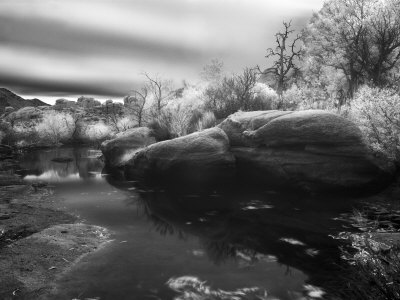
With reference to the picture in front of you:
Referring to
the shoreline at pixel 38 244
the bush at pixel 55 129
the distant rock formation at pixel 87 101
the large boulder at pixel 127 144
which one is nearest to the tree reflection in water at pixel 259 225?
the shoreline at pixel 38 244

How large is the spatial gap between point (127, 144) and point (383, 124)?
16.0 meters

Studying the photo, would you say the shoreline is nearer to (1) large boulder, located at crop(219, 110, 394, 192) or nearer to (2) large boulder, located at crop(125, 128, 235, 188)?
(2) large boulder, located at crop(125, 128, 235, 188)

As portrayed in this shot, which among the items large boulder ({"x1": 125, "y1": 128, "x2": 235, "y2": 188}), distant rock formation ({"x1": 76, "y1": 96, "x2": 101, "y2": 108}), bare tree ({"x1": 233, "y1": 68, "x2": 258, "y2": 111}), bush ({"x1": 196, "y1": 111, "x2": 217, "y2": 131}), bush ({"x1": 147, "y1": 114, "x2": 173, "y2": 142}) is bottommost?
large boulder ({"x1": 125, "y1": 128, "x2": 235, "y2": 188})

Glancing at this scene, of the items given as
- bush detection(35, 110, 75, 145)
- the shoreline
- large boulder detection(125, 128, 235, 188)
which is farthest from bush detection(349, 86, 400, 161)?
bush detection(35, 110, 75, 145)

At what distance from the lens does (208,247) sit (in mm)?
9000

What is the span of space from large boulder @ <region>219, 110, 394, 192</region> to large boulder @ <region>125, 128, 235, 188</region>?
1267 mm

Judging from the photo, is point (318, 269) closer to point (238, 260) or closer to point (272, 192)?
point (238, 260)

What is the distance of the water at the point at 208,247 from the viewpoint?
21.8 feet

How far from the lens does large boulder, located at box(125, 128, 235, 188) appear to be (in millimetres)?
16703

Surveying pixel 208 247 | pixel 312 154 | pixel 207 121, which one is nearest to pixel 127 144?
pixel 207 121

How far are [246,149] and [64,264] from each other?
1152 cm

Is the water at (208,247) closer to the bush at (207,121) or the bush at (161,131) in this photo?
the bush at (207,121)

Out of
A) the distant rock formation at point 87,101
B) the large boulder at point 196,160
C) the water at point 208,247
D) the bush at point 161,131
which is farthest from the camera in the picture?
the distant rock formation at point 87,101

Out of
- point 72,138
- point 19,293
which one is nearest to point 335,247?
point 19,293
